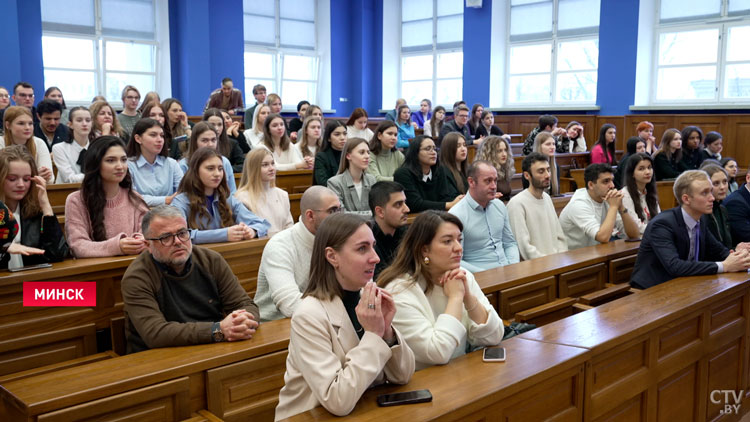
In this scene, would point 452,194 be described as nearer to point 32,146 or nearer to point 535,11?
point 32,146

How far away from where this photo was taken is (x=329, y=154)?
5.81 metres

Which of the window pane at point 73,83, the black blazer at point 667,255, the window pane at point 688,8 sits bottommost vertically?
the black blazer at point 667,255

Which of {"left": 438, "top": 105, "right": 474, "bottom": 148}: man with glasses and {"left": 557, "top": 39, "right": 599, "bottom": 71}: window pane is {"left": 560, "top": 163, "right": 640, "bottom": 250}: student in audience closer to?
{"left": 438, "top": 105, "right": 474, "bottom": 148}: man with glasses

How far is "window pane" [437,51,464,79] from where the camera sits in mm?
14133

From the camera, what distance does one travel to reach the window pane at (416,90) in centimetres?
1480

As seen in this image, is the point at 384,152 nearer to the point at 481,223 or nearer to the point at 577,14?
the point at 481,223

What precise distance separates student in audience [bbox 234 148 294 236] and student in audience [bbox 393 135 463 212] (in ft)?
3.99

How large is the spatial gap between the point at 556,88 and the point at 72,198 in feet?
36.2

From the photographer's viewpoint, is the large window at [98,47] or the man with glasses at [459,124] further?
the large window at [98,47]

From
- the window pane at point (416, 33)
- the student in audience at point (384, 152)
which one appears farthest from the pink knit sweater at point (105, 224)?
the window pane at point (416, 33)

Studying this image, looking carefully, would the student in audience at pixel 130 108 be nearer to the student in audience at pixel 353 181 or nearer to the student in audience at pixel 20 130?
the student in audience at pixel 20 130

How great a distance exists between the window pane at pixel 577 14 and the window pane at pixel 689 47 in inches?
51.7

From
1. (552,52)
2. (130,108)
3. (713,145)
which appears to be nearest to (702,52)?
(552,52)

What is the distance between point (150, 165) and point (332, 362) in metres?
3.11
